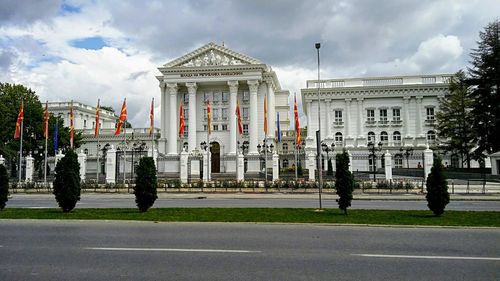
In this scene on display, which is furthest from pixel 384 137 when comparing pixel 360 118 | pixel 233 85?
pixel 233 85

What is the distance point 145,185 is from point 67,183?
3187mm

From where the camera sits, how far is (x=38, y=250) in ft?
28.2

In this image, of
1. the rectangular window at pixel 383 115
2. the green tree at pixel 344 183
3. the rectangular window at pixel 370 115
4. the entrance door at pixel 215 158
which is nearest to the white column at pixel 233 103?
the entrance door at pixel 215 158

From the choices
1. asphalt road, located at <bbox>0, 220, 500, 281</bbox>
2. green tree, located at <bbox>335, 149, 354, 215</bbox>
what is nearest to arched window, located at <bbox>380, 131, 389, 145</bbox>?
green tree, located at <bbox>335, 149, 354, 215</bbox>

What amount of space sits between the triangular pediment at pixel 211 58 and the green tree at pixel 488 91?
30.7 metres

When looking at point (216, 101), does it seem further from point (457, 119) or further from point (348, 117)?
point (457, 119)

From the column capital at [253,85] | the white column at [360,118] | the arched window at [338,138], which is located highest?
the column capital at [253,85]

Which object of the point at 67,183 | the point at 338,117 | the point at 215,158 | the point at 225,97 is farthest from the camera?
the point at 225,97

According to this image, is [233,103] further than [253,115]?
Yes

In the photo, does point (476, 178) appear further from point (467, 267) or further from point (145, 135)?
point (145, 135)

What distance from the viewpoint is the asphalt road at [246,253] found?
6664mm

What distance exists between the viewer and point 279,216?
1417 cm

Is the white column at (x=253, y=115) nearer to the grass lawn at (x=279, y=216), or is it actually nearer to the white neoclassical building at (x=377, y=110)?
the white neoclassical building at (x=377, y=110)

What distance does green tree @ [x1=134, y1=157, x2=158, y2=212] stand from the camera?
51.1 feet
